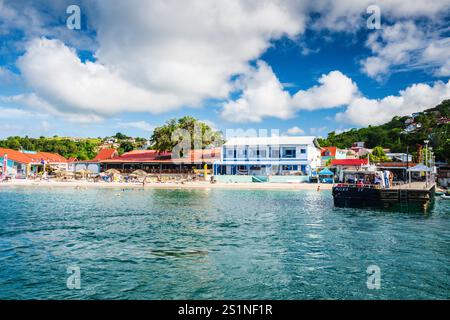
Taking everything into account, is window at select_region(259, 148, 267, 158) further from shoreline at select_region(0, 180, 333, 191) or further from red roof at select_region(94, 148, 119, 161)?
red roof at select_region(94, 148, 119, 161)

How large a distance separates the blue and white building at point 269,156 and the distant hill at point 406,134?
73.0ft

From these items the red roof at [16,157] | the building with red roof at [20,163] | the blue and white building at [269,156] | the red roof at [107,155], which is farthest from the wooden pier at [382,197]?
the red roof at [16,157]

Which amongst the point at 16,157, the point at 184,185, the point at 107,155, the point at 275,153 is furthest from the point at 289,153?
the point at 16,157

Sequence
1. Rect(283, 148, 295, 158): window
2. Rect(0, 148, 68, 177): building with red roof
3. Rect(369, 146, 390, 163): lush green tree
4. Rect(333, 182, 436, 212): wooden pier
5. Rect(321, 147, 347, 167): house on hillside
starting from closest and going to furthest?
Rect(333, 182, 436, 212): wooden pier < Rect(283, 148, 295, 158): window < Rect(0, 148, 68, 177): building with red roof < Rect(369, 146, 390, 163): lush green tree < Rect(321, 147, 347, 167): house on hillside

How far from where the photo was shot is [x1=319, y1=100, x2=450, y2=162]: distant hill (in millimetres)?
66794

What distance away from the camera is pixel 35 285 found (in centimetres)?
963

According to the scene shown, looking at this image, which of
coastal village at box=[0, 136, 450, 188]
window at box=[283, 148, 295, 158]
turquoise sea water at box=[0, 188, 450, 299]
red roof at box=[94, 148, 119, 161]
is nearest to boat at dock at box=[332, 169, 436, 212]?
turquoise sea water at box=[0, 188, 450, 299]

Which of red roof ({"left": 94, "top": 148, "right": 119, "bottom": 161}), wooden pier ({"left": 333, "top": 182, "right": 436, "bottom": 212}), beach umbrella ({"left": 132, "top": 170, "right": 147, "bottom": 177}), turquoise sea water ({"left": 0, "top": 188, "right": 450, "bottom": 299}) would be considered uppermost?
red roof ({"left": 94, "top": 148, "right": 119, "bottom": 161})

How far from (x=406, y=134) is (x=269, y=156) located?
5619 centimetres

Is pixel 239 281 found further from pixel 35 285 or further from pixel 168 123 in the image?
pixel 168 123

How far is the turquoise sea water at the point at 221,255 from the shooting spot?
9328 millimetres

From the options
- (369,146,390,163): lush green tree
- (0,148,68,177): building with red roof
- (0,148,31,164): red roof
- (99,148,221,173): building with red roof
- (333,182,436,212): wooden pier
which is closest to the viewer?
(333,182,436,212): wooden pier

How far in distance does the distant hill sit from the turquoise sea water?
1804 inches
